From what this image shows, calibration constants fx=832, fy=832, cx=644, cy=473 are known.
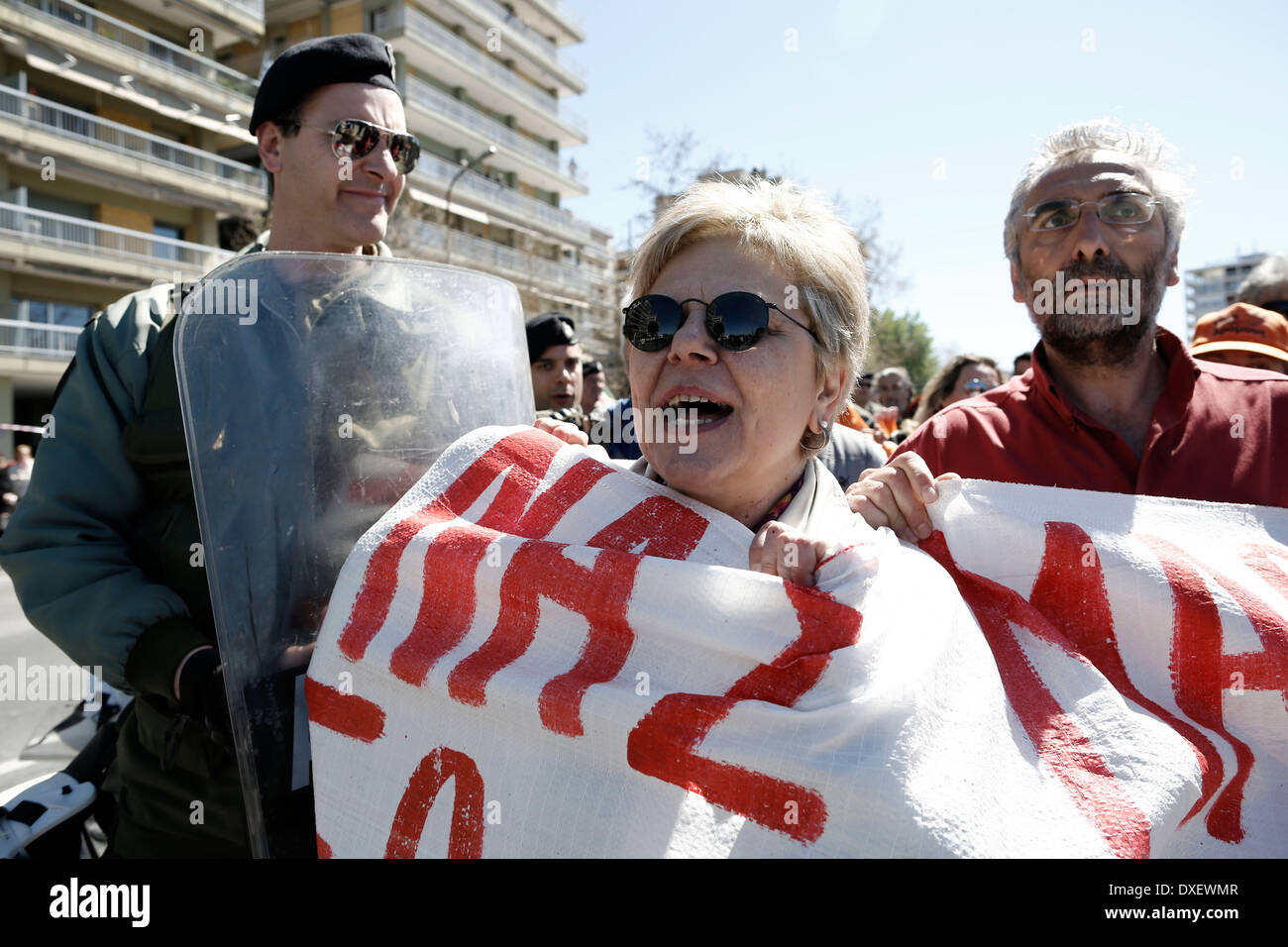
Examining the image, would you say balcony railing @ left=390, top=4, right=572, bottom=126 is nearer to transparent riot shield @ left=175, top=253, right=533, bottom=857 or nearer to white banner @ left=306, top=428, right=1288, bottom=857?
transparent riot shield @ left=175, top=253, right=533, bottom=857

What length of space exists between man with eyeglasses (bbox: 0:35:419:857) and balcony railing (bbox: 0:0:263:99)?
85.6 ft

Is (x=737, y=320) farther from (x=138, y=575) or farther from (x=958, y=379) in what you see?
(x=958, y=379)

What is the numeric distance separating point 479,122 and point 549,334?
3371 cm

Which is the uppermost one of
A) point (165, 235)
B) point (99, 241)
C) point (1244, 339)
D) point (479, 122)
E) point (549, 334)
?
point (479, 122)

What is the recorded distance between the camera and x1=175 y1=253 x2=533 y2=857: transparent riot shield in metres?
1.45

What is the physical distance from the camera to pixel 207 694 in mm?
1527

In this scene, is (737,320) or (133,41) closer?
(737,320)

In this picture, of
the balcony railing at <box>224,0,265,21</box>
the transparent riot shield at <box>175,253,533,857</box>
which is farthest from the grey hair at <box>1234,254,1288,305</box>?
the balcony railing at <box>224,0,265,21</box>

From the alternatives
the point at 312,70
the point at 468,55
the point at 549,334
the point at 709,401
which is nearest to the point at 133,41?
the point at 468,55

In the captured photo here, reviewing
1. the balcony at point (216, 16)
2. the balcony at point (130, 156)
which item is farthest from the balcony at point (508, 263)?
the balcony at point (216, 16)
